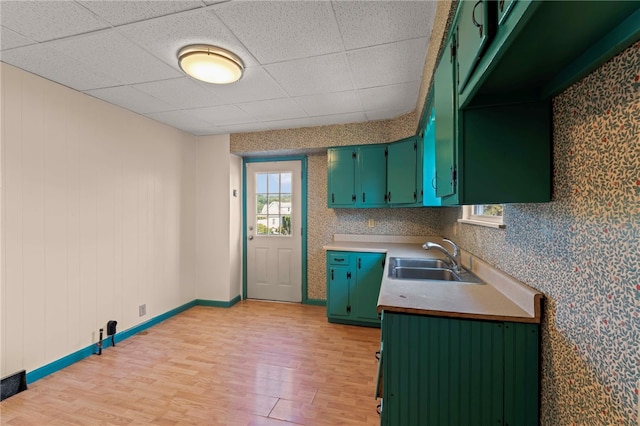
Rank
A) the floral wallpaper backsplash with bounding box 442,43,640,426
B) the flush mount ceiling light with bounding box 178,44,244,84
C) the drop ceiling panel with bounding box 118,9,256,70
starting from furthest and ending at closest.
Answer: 1. the flush mount ceiling light with bounding box 178,44,244,84
2. the drop ceiling panel with bounding box 118,9,256,70
3. the floral wallpaper backsplash with bounding box 442,43,640,426

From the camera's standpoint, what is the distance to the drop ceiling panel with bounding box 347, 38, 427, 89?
1.94 meters

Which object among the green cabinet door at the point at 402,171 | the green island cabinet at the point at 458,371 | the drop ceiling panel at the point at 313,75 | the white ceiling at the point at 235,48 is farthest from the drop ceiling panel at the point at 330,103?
the green island cabinet at the point at 458,371

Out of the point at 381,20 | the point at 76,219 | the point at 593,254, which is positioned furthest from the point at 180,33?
the point at 593,254

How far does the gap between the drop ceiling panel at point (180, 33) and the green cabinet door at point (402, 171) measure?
1911mm

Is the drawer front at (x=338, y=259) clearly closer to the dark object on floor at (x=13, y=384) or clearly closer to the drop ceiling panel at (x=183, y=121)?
the drop ceiling panel at (x=183, y=121)

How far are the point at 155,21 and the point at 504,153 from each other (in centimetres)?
201

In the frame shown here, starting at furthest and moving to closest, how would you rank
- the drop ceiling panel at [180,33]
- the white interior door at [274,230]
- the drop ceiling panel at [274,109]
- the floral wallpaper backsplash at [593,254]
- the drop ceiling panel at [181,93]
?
the white interior door at [274,230]
the drop ceiling panel at [274,109]
the drop ceiling panel at [181,93]
the drop ceiling panel at [180,33]
the floral wallpaper backsplash at [593,254]

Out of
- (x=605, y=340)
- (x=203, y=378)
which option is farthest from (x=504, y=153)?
(x=203, y=378)

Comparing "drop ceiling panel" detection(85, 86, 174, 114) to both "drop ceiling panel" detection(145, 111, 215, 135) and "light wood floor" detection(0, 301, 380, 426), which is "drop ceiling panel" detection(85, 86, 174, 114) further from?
"light wood floor" detection(0, 301, 380, 426)

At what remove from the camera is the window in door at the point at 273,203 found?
4129 mm

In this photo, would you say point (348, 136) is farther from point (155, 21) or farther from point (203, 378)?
point (203, 378)

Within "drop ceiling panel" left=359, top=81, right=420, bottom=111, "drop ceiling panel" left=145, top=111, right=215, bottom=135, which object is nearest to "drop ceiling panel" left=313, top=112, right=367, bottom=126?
"drop ceiling panel" left=359, top=81, right=420, bottom=111

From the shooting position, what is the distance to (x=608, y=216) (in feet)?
2.75

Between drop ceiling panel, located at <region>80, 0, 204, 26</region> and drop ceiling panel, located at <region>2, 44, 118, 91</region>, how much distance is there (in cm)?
70
